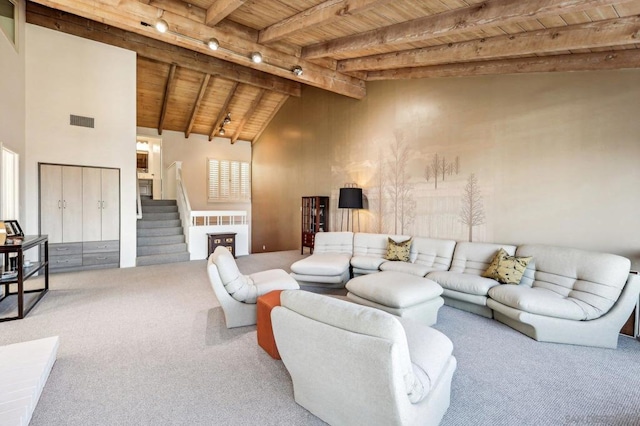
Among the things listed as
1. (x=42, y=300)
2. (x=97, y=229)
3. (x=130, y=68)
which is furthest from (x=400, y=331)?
(x=130, y=68)

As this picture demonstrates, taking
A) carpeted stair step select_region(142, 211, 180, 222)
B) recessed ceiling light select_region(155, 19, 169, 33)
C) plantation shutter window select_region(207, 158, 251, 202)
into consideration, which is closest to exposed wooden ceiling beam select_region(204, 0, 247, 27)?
recessed ceiling light select_region(155, 19, 169, 33)

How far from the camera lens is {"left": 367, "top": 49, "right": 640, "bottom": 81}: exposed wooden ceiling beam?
11.4 ft

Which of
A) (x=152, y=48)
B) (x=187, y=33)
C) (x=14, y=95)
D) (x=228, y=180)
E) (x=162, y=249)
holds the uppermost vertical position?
(x=152, y=48)

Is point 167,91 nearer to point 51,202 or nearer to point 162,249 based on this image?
point 51,202

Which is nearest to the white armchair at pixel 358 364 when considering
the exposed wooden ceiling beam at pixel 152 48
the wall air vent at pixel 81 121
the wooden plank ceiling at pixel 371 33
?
the wooden plank ceiling at pixel 371 33

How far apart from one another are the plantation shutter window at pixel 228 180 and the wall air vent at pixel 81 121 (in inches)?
184

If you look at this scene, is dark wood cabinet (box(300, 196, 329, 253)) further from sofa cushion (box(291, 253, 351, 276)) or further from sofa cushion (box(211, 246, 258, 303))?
sofa cushion (box(211, 246, 258, 303))

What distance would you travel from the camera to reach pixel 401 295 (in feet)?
10.4

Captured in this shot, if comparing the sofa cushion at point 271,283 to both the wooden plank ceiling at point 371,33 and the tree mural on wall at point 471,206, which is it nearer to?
the tree mural on wall at point 471,206

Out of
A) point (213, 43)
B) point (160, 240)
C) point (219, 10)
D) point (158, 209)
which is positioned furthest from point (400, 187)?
point (158, 209)

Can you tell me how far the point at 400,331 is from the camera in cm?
144

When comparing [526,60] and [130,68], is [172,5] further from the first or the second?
[526,60]

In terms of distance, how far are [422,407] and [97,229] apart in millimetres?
6599

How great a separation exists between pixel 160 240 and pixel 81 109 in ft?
9.91
